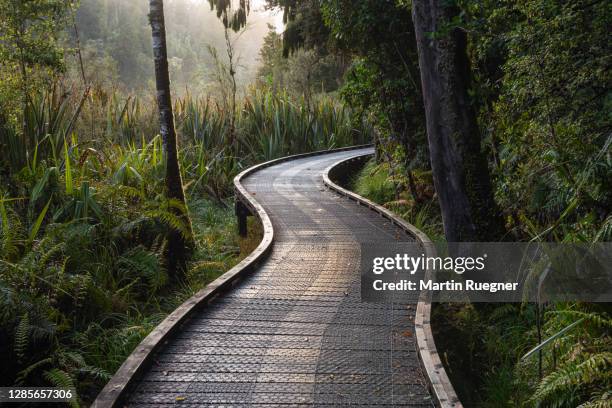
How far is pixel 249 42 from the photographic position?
315 feet

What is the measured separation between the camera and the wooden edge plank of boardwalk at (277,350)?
404 centimetres

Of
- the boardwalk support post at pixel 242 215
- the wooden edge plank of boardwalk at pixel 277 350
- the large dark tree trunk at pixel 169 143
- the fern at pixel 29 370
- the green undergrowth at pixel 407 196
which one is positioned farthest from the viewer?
the boardwalk support post at pixel 242 215

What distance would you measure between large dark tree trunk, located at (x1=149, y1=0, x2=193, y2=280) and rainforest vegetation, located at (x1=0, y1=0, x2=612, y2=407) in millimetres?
24

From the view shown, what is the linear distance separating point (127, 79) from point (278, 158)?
42676 mm

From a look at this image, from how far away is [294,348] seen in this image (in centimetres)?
480

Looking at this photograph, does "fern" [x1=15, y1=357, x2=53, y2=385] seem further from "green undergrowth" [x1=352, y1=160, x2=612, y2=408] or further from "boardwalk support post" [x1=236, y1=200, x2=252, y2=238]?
"boardwalk support post" [x1=236, y1=200, x2=252, y2=238]

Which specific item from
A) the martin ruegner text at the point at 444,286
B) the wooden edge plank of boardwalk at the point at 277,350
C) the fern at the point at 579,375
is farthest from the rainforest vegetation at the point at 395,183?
the wooden edge plank of boardwalk at the point at 277,350

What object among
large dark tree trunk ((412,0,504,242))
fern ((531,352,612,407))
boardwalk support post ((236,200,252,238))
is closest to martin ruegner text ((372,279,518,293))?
large dark tree trunk ((412,0,504,242))

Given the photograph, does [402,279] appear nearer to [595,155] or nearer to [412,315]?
[412,315]

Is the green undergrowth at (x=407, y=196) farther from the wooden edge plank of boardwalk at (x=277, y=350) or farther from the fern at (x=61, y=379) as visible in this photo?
the fern at (x=61, y=379)

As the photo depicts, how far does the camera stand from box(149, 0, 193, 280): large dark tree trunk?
27.4 ft

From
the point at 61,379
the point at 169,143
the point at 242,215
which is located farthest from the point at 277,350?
the point at 242,215

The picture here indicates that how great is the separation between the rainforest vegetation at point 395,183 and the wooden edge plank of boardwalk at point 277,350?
743mm

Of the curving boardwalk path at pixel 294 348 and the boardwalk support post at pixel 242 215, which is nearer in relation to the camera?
the curving boardwalk path at pixel 294 348
